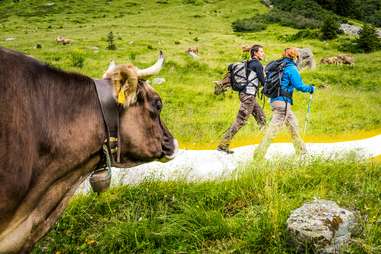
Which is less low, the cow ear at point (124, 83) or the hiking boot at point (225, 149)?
the cow ear at point (124, 83)

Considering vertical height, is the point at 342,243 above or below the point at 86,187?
above

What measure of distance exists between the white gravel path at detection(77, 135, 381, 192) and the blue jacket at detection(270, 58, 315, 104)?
3.76 feet

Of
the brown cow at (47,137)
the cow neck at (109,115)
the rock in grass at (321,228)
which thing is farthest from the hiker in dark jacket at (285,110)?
the cow neck at (109,115)

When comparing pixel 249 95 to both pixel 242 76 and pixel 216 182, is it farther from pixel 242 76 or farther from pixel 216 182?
pixel 216 182

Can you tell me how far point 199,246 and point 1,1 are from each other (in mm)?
75974

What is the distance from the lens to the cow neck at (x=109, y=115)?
163 inches

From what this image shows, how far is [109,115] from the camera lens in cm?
414

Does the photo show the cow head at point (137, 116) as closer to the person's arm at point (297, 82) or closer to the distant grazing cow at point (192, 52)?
the person's arm at point (297, 82)

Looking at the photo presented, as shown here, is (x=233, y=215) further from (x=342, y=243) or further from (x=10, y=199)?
(x=10, y=199)

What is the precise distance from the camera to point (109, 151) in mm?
4188

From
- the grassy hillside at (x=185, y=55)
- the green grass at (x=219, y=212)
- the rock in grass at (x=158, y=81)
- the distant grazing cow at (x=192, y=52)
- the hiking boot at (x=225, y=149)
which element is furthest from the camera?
the distant grazing cow at (x=192, y=52)

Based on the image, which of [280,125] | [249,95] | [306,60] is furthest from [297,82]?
[306,60]

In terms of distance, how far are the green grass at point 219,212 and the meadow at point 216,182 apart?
0.01 metres

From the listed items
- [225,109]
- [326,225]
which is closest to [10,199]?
[326,225]
